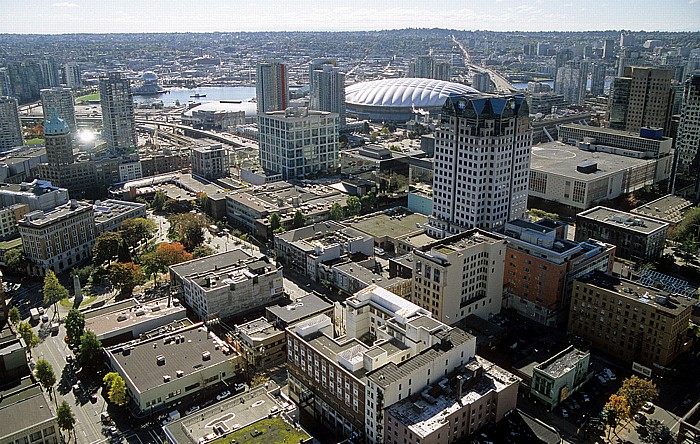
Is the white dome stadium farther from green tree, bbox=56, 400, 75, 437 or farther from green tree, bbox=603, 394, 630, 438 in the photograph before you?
green tree, bbox=56, 400, 75, 437

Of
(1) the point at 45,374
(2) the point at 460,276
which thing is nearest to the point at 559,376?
(2) the point at 460,276

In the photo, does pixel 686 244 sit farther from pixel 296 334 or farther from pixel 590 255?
pixel 296 334

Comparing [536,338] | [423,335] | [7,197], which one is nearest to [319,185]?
[7,197]

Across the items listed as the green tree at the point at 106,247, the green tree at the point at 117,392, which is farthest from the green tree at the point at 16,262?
the green tree at the point at 117,392

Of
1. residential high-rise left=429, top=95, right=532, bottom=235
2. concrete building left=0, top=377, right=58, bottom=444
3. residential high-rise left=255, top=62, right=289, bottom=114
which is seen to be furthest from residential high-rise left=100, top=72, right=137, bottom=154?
concrete building left=0, top=377, right=58, bottom=444

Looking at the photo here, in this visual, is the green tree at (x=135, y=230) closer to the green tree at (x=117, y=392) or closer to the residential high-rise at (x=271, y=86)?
the green tree at (x=117, y=392)
